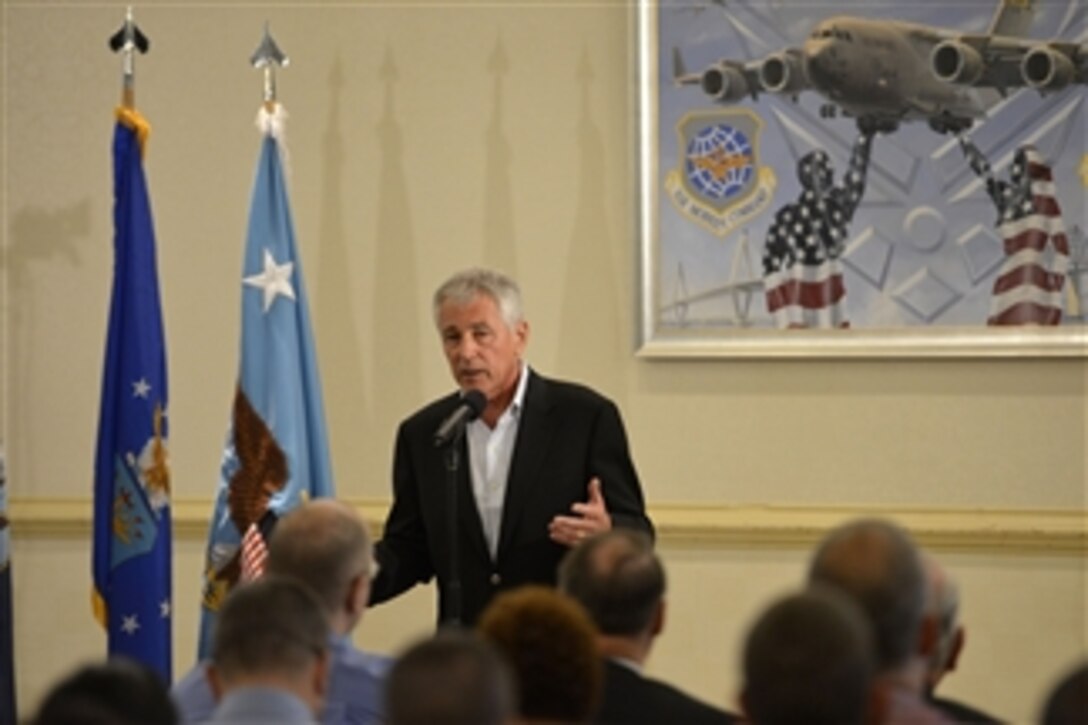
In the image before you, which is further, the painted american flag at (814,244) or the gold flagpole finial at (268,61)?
the painted american flag at (814,244)

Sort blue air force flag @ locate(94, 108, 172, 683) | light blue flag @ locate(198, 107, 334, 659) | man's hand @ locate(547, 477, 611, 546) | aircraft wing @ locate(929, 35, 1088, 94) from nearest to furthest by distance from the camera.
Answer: man's hand @ locate(547, 477, 611, 546) → light blue flag @ locate(198, 107, 334, 659) → blue air force flag @ locate(94, 108, 172, 683) → aircraft wing @ locate(929, 35, 1088, 94)

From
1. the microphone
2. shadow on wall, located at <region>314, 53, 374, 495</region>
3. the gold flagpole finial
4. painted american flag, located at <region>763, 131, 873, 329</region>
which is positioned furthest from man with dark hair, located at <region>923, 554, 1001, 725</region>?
shadow on wall, located at <region>314, 53, 374, 495</region>

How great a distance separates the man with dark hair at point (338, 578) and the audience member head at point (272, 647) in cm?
50

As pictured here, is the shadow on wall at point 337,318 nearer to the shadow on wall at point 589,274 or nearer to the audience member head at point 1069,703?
the shadow on wall at point 589,274

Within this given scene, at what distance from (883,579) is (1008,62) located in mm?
3720

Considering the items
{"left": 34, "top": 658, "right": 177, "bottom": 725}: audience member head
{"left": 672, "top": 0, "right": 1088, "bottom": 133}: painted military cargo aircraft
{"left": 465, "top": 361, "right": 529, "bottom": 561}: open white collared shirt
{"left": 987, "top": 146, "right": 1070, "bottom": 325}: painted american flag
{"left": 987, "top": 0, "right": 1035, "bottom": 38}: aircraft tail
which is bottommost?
{"left": 34, "top": 658, "right": 177, "bottom": 725}: audience member head

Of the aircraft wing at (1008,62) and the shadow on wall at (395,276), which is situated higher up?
the aircraft wing at (1008,62)

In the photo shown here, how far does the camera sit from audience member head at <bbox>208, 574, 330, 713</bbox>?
262 cm

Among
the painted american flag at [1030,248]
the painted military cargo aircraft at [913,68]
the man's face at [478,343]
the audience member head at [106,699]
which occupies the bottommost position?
the audience member head at [106,699]

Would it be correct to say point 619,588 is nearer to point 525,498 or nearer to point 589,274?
point 525,498

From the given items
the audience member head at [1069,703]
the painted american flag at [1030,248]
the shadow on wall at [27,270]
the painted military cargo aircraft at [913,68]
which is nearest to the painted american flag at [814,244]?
the painted military cargo aircraft at [913,68]

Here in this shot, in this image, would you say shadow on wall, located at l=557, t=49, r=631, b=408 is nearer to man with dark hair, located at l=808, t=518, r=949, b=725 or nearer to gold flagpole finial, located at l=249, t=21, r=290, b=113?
gold flagpole finial, located at l=249, t=21, r=290, b=113

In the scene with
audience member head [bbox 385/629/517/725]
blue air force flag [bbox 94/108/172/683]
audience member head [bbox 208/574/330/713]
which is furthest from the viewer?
blue air force flag [bbox 94/108/172/683]

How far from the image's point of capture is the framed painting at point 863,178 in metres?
5.98
